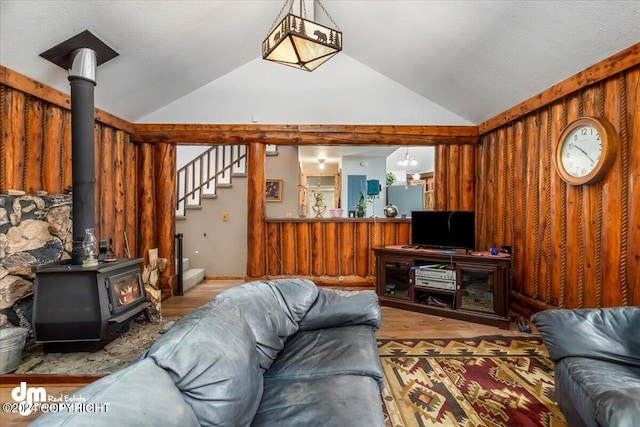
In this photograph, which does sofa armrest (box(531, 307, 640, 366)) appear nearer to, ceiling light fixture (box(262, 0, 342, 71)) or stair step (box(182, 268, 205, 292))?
ceiling light fixture (box(262, 0, 342, 71))

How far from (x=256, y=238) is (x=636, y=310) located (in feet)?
12.9

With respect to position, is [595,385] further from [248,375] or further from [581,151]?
[581,151]

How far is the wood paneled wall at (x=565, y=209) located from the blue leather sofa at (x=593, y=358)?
91cm

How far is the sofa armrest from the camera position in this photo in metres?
1.66

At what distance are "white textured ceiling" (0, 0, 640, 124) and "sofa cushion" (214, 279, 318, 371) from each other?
104 inches

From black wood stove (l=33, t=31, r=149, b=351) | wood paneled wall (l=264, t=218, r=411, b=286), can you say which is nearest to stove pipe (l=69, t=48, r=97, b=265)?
black wood stove (l=33, t=31, r=149, b=351)

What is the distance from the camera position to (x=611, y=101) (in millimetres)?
2531

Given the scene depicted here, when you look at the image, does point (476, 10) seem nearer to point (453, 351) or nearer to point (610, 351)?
point (610, 351)

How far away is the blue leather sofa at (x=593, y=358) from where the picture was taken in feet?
4.54

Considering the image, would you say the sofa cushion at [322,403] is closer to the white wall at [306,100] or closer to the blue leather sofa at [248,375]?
the blue leather sofa at [248,375]

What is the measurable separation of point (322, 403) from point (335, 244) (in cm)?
350

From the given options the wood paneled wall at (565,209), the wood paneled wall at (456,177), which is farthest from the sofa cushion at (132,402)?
the wood paneled wall at (456,177)

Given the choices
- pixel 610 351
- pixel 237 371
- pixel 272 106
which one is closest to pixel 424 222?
pixel 610 351

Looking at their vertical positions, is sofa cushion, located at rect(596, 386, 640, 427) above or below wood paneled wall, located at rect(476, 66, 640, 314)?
below
